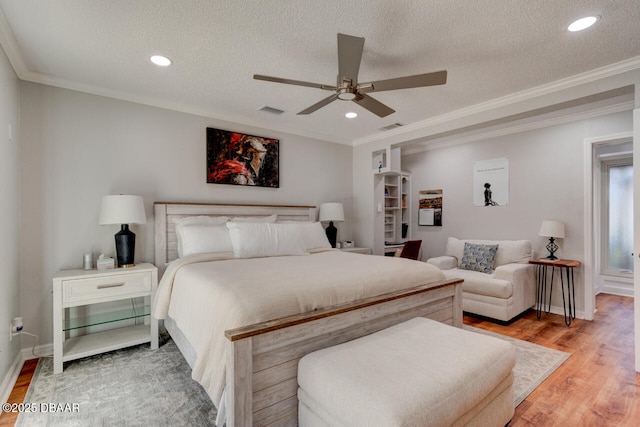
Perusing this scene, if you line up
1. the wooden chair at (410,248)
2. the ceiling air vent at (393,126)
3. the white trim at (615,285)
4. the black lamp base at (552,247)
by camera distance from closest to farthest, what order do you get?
the black lamp base at (552,247), the ceiling air vent at (393,126), the wooden chair at (410,248), the white trim at (615,285)

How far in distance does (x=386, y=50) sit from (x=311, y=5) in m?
0.73

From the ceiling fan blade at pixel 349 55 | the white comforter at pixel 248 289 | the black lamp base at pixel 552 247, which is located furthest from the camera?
the black lamp base at pixel 552 247

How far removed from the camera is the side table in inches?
141

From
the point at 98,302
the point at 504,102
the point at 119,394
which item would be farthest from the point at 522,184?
the point at 98,302

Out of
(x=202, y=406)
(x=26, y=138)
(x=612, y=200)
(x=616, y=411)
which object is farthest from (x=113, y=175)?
(x=612, y=200)

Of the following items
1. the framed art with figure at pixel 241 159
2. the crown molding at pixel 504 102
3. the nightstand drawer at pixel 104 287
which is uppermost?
the crown molding at pixel 504 102

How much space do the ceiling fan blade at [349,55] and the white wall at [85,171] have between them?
87.6 inches

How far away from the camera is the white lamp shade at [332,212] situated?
442cm

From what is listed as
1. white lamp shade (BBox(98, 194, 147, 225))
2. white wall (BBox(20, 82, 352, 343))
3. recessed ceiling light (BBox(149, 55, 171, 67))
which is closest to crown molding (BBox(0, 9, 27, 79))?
white wall (BBox(20, 82, 352, 343))

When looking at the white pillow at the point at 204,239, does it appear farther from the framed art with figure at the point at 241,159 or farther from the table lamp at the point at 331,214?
the table lamp at the point at 331,214

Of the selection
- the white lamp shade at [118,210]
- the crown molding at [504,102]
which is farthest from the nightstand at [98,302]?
the crown molding at [504,102]

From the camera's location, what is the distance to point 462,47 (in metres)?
2.28

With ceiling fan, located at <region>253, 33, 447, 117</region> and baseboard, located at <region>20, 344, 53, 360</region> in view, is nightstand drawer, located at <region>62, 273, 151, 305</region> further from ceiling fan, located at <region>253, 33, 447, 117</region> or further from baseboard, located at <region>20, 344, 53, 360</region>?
ceiling fan, located at <region>253, 33, 447, 117</region>

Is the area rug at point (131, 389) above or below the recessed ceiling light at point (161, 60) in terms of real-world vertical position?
below
